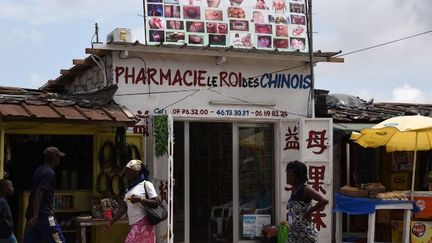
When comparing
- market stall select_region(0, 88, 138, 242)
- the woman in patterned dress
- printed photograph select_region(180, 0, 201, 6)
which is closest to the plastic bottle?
market stall select_region(0, 88, 138, 242)

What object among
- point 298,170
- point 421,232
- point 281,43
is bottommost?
point 421,232

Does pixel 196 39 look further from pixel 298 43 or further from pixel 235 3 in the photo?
pixel 298 43

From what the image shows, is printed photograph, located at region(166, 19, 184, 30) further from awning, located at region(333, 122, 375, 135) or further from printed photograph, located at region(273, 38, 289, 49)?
awning, located at region(333, 122, 375, 135)

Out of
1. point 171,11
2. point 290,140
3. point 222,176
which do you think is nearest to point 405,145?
point 290,140

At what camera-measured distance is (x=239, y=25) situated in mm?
11391

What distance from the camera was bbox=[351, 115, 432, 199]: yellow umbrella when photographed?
33.7 ft

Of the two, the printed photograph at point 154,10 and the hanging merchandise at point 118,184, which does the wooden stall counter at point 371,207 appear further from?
the printed photograph at point 154,10

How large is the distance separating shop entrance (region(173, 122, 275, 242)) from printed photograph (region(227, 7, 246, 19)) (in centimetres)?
196

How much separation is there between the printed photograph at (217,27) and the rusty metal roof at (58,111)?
7.14 ft

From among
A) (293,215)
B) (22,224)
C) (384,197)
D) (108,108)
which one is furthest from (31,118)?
(384,197)

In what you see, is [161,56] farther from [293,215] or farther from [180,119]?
[293,215]

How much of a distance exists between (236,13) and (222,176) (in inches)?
119

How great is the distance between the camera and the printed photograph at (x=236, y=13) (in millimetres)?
11336

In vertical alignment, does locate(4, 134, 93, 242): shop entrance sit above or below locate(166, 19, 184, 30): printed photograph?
below
